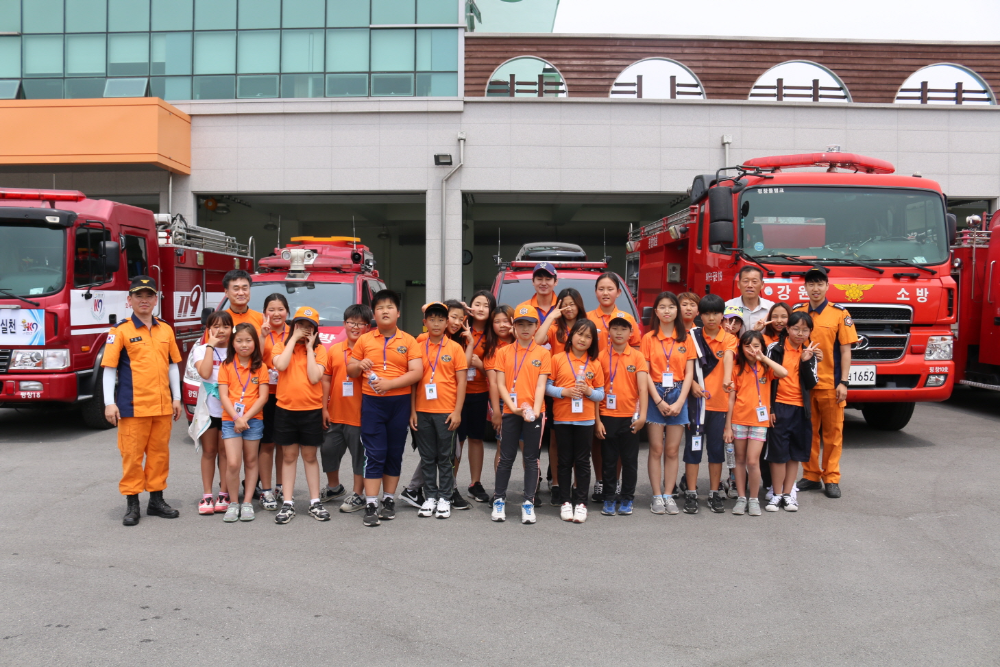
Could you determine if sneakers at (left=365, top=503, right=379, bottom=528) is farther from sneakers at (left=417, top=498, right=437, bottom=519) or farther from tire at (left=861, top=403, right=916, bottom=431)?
tire at (left=861, top=403, right=916, bottom=431)

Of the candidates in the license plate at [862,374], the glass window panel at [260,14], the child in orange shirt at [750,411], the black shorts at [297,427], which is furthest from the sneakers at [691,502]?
the glass window panel at [260,14]

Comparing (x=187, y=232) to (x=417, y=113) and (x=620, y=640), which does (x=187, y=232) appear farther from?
(x=620, y=640)

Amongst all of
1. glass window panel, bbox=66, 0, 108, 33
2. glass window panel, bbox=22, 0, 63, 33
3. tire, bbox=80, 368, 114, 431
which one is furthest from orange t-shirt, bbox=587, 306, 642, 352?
glass window panel, bbox=22, 0, 63, 33

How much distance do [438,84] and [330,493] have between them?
13543 millimetres

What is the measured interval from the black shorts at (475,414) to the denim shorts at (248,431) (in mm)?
1617

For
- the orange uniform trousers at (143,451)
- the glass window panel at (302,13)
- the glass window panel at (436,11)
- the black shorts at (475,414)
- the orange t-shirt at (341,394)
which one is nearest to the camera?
the orange uniform trousers at (143,451)

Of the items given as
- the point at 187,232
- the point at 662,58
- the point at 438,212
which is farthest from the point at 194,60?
the point at 662,58

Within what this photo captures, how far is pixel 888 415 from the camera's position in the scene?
9.87m

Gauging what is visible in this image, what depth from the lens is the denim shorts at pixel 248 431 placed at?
5824mm

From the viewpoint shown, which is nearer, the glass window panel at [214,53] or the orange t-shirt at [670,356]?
the orange t-shirt at [670,356]

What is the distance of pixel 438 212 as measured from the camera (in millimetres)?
17719

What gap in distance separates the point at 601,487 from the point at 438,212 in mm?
12214

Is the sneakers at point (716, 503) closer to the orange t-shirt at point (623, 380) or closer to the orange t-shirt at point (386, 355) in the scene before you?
the orange t-shirt at point (623, 380)

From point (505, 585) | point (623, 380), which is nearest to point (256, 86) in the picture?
point (623, 380)
